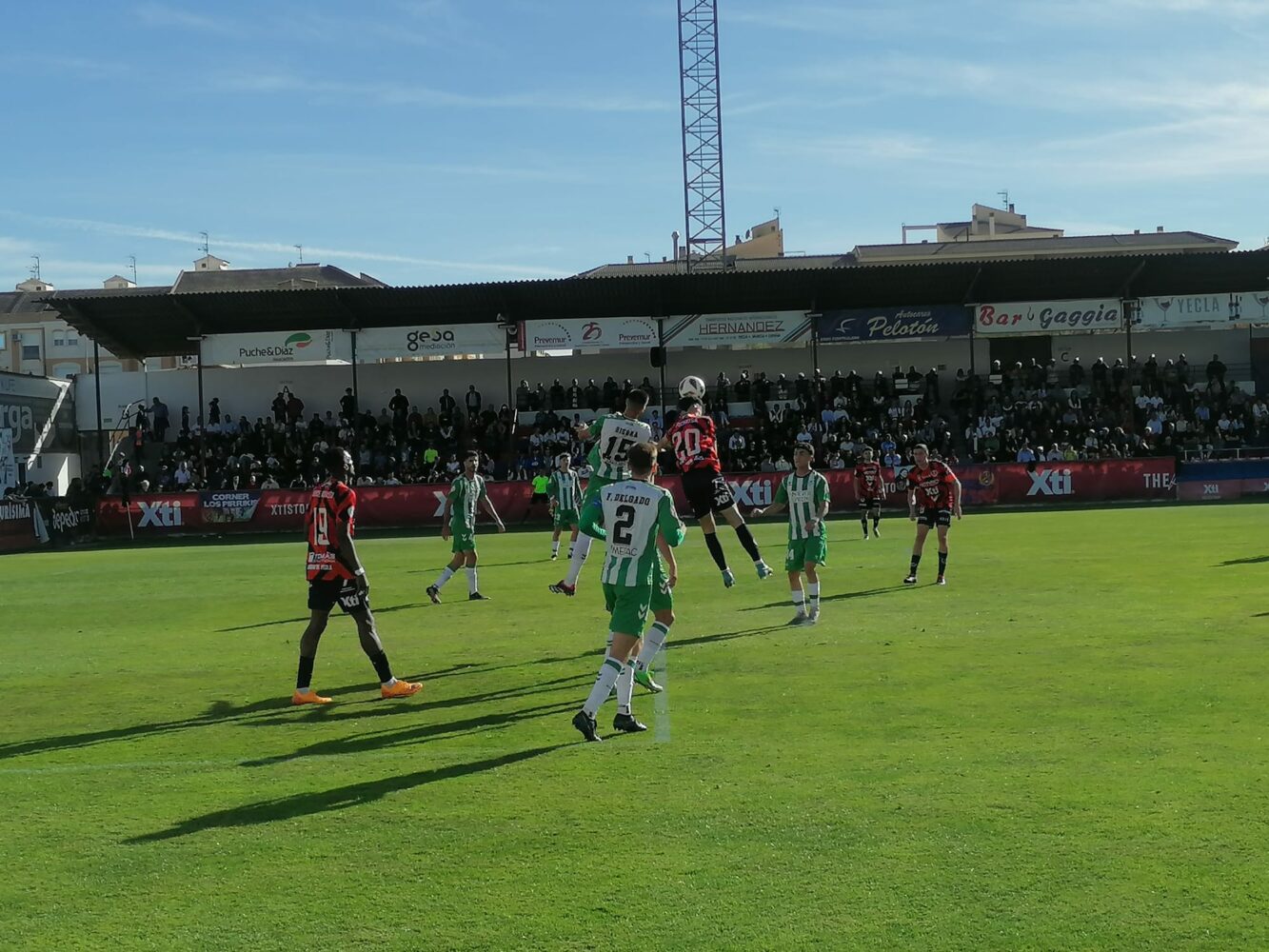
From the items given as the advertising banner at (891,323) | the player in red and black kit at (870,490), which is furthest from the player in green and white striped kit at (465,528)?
the advertising banner at (891,323)

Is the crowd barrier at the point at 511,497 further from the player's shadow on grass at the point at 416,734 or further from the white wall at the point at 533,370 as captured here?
the player's shadow on grass at the point at 416,734

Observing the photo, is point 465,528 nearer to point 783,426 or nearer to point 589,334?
point 783,426

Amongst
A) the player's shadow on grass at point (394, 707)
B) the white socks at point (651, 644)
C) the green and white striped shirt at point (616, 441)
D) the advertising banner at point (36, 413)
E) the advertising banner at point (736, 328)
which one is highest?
the advertising banner at point (736, 328)

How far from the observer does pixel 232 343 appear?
46906 millimetres

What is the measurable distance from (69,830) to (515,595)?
11604 mm

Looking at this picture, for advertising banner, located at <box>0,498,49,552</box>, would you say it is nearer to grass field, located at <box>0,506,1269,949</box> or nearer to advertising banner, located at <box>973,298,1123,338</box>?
grass field, located at <box>0,506,1269,949</box>

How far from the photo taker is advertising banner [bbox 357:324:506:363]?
45594mm

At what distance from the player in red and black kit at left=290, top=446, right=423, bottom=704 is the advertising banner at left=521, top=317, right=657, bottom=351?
1394 inches

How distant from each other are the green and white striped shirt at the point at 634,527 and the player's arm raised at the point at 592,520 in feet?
6.02

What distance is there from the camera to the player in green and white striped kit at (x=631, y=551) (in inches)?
346

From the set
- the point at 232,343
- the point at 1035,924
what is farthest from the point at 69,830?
the point at 232,343

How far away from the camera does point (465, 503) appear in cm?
1853

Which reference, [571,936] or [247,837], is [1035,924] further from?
[247,837]

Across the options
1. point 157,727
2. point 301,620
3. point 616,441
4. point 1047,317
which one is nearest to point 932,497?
point 616,441
